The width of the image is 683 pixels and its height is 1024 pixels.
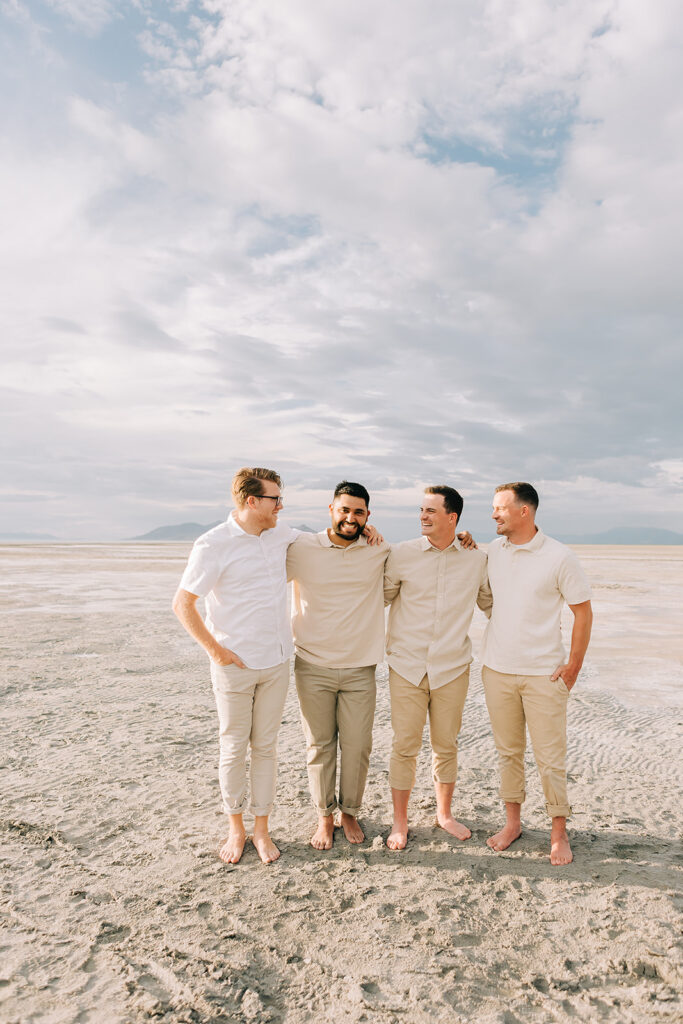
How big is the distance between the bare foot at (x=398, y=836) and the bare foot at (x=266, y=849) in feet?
2.43

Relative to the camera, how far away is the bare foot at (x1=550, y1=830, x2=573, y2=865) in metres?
3.94

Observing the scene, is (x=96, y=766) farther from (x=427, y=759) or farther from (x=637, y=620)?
(x=637, y=620)

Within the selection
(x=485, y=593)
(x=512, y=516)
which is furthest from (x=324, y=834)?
(x=512, y=516)

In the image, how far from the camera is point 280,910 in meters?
3.42

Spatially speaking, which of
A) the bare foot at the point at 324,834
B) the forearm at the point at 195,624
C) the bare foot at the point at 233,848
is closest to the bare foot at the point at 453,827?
the bare foot at the point at 324,834

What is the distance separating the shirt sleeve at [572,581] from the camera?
390 centimetres

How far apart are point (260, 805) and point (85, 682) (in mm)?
4652

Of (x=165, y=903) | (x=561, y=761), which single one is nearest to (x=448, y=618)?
(x=561, y=761)

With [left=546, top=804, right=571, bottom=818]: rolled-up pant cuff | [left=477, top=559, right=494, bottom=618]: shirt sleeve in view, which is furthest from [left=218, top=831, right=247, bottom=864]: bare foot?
[left=477, top=559, right=494, bottom=618]: shirt sleeve

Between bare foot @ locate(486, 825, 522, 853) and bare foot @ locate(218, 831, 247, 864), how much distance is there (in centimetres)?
161

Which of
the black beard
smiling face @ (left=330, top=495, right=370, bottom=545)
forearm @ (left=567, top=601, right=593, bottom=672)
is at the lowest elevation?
forearm @ (left=567, top=601, right=593, bottom=672)

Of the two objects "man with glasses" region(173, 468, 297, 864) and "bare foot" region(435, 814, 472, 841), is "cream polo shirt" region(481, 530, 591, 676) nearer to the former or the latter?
"bare foot" region(435, 814, 472, 841)

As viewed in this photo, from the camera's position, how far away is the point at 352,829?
167 inches

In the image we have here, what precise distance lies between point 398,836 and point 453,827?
0.43m
